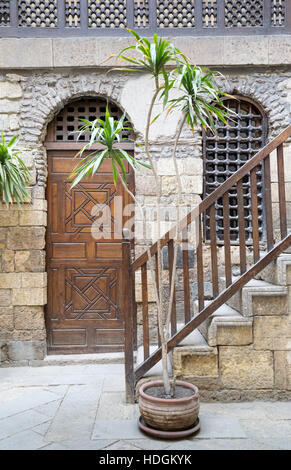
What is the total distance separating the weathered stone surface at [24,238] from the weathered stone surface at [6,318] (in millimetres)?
703

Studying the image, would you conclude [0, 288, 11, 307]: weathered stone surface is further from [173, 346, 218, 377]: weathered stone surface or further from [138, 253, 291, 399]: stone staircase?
[173, 346, 218, 377]: weathered stone surface

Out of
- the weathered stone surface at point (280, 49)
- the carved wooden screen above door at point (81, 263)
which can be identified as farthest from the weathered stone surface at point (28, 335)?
the weathered stone surface at point (280, 49)

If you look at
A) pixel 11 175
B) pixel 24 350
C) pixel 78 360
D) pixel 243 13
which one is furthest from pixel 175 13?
pixel 24 350

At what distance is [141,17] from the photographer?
4676 millimetres

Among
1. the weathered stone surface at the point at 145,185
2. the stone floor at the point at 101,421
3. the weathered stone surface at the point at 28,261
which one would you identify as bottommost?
the stone floor at the point at 101,421

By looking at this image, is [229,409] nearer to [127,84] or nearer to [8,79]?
[127,84]

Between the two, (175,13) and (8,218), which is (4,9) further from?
(8,218)

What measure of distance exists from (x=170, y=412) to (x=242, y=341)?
2.90ft

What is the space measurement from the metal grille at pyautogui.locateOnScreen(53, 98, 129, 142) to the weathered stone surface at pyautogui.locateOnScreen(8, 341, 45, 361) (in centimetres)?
241

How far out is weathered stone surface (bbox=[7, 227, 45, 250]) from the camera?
14.3 ft

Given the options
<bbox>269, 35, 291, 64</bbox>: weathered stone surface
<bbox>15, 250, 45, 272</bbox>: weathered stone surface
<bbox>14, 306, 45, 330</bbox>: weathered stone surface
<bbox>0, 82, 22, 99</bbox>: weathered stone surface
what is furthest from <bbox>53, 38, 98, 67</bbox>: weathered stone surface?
<bbox>14, 306, 45, 330</bbox>: weathered stone surface

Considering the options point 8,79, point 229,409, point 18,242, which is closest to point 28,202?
point 18,242

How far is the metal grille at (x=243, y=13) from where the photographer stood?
15.4 feet

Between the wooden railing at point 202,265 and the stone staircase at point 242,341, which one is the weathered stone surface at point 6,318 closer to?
the wooden railing at point 202,265
